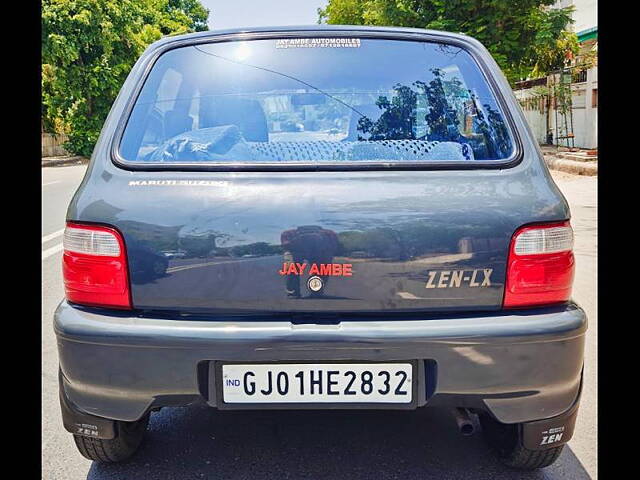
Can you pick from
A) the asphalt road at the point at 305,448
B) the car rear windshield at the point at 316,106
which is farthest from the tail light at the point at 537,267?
the asphalt road at the point at 305,448

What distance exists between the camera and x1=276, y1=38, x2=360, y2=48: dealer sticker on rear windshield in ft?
8.75

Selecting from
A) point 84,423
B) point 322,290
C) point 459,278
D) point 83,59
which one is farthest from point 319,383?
point 83,59

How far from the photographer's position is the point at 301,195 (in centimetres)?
218

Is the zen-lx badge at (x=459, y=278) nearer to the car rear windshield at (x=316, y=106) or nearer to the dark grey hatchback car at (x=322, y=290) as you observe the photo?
the dark grey hatchback car at (x=322, y=290)

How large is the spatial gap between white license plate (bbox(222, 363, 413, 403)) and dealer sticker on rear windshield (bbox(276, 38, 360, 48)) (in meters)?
1.30

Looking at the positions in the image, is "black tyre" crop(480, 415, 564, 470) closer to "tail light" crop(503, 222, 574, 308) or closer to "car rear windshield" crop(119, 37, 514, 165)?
"tail light" crop(503, 222, 574, 308)

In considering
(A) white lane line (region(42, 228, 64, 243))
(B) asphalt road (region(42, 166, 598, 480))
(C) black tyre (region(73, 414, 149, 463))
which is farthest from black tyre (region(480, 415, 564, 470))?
(A) white lane line (region(42, 228, 64, 243))

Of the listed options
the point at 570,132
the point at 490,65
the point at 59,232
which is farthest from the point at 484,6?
the point at 490,65

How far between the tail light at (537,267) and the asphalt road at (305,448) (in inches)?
31.3

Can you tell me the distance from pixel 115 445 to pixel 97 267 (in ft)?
2.49

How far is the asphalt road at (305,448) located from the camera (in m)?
2.58

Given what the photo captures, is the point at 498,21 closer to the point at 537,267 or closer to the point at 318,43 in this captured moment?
the point at 318,43

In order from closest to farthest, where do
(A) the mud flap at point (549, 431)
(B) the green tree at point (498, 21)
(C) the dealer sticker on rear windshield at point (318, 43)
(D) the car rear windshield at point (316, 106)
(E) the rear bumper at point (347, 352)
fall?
1. (E) the rear bumper at point (347, 352)
2. (A) the mud flap at point (549, 431)
3. (D) the car rear windshield at point (316, 106)
4. (C) the dealer sticker on rear windshield at point (318, 43)
5. (B) the green tree at point (498, 21)

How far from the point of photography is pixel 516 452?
2500mm
